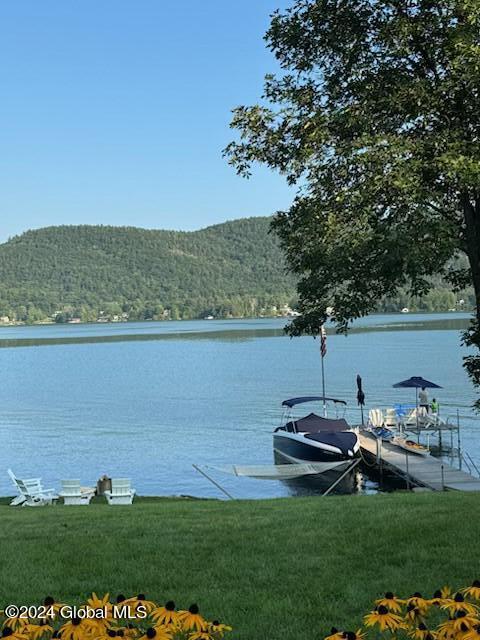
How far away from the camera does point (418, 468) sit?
26.8 meters

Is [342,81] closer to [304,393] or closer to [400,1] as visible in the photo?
[400,1]

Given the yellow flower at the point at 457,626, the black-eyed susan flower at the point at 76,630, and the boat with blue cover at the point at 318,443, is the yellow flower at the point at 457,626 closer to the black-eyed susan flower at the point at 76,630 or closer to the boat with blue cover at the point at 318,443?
Result: the black-eyed susan flower at the point at 76,630

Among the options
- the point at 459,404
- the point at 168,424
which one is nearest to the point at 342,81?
the point at 168,424

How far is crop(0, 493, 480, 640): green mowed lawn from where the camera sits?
22.5ft

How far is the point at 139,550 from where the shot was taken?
359 inches

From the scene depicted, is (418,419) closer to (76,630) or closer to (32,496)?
(32,496)

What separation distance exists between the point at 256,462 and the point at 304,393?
2701 cm

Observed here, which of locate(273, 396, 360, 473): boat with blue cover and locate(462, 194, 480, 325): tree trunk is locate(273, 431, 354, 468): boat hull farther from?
locate(462, 194, 480, 325): tree trunk

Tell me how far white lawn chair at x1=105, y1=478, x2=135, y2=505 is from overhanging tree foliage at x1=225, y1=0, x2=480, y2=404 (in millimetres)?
11252

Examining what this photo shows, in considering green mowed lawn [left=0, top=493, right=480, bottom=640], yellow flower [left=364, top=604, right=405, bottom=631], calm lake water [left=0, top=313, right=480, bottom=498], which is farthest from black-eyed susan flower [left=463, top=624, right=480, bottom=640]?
calm lake water [left=0, top=313, right=480, bottom=498]

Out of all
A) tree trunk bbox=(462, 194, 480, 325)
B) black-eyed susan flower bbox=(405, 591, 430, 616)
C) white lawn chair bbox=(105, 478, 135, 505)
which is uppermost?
tree trunk bbox=(462, 194, 480, 325)

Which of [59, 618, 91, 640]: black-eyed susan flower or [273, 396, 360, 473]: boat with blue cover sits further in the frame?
[273, 396, 360, 473]: boat with blue cover

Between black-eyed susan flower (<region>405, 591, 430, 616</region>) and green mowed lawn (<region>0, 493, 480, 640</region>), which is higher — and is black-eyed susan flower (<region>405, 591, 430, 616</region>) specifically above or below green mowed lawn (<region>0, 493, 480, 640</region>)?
above

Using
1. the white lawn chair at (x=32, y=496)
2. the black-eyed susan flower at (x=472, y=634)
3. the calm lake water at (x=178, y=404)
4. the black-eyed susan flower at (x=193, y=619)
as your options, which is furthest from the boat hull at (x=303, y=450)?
the black-eyed susan flower at (x=472, y=634)
